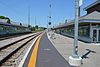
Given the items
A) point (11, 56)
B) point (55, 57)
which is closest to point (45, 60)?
point (55, 57)

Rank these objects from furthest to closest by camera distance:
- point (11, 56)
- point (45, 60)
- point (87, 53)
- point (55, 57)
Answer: point (87, 53) → point (11, 56) → point (55, 57) → point (45, 60)

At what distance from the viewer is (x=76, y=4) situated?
10773mm

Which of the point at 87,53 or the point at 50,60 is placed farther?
the point at 87,53

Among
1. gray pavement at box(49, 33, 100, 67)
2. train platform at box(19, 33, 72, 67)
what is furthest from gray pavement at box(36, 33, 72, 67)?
gray pavement at box(49, 33, 100, 67)

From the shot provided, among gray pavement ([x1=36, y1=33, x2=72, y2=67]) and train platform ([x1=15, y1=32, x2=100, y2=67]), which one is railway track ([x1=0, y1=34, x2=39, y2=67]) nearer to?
train platform ([x1=15, y1=32, x2=100, y2=67])

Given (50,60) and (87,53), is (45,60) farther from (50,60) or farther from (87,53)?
(87,53)

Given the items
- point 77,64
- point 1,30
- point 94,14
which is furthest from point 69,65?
point 1,30

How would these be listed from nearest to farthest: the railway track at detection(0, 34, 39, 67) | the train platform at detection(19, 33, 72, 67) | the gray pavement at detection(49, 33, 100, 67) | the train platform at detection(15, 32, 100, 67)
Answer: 1. the train platform at detection(19, 33, 72, 67)
2. the train platform at detection(15, 32, 100, 67)
3. the gray pavement at detection(49, 33, 100, 67)
4. the railway track at detection(0, 34, 39, 67)

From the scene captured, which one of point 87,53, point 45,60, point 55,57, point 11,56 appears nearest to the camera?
point 45,60

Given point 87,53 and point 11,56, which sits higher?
point 87,53

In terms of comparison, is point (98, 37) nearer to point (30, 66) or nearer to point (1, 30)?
point (30, 66)

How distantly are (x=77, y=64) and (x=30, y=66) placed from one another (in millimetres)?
2260

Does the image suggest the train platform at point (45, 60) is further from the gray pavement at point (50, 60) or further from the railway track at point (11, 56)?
the railway track at point (11, 56)

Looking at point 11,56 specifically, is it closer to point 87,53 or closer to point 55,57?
point 55,57
